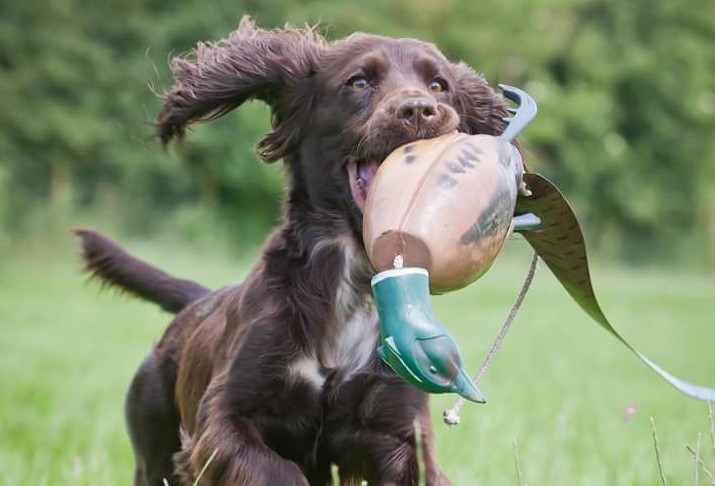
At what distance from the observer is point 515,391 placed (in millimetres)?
8000

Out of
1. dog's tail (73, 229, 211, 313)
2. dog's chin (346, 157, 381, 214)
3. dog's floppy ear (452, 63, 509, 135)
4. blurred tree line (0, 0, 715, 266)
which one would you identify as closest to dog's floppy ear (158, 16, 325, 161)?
dog's chin (346, 157, 381, 214)

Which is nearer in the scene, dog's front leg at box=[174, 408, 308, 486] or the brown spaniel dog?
dog's front leg at box=[174, 408, 308, 486]

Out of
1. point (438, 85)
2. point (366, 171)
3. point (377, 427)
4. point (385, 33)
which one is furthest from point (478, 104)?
point (385, 33)

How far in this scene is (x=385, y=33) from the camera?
27781mm

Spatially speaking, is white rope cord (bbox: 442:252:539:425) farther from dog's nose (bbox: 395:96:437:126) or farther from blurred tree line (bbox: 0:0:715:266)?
blurred tree line (bbox: 0:0:715:266)

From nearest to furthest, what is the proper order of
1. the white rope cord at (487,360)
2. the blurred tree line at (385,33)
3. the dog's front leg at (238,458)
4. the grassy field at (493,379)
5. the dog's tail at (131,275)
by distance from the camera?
1. the white rope cord at (487,360)
2. the dog's front leg at (238,458)
3. the dog's tail at (131,275)
4. the grassy field at (493,379)
5. the blurred tree line at (385,33)

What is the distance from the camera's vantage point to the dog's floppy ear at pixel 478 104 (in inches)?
149

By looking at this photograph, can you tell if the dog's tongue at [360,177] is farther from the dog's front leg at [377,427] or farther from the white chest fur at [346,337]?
the dog's front leg at [377,427]

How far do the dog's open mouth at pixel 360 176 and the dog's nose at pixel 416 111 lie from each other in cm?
26

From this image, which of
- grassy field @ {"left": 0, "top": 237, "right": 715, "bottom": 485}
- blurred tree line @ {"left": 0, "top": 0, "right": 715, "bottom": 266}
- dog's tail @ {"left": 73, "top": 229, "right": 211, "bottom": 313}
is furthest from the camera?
blurred tree line @ {"left": 0, "top": 0, "right": 715, "bottom": 266}

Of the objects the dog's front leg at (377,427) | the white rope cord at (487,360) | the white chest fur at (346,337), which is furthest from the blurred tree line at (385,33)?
the white rope cord at (487,360)

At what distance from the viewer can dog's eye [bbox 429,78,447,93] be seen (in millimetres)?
3521

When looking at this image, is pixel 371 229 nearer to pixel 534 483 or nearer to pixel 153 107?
pixel 534 483

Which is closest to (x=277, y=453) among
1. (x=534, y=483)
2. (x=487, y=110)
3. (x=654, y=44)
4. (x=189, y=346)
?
(x=189, y=346)
